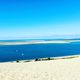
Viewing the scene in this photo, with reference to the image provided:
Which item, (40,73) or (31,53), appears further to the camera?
(31,53)

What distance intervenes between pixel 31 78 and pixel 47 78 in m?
0.94

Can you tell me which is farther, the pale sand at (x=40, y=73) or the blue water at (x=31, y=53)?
the blue water at (x=31, y=53)

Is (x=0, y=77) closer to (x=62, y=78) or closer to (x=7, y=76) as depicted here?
(x=7, y=76)

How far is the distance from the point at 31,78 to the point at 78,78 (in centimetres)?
273

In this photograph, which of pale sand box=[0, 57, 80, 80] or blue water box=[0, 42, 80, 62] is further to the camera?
blue water box=[0, 42, 80, 62]

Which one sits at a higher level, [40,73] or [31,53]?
[40,73]

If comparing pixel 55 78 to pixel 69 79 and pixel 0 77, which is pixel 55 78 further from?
pixel 0 77

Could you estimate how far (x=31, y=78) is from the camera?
10.1 metres

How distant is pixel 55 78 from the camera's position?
394 inches

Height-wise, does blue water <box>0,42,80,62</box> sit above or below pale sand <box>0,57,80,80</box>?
below

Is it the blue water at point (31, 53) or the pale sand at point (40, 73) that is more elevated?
the pale sand at point (40, 73)

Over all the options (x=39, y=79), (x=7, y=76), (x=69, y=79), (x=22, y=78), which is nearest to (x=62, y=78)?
(x=69, y=79)

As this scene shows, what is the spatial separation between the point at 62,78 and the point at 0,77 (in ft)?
12.0

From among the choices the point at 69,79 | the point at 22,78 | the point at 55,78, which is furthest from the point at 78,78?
the point at 22,78
